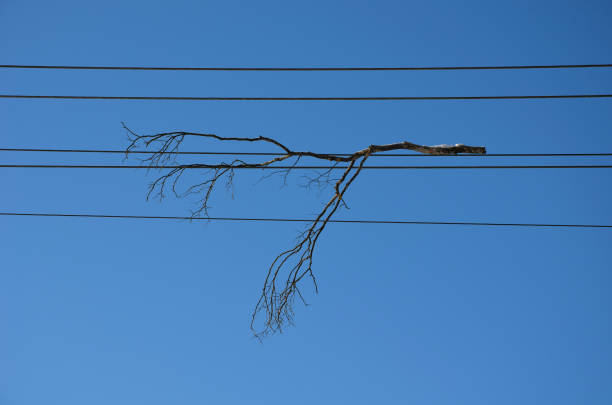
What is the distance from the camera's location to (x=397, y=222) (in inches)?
288

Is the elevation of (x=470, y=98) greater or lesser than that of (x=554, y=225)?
greater

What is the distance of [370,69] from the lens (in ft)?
21.5

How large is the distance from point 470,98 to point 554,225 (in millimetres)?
2304

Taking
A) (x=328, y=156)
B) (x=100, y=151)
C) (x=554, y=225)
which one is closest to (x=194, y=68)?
(x=100, y=151)

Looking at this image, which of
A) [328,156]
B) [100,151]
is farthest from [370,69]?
[100,151]

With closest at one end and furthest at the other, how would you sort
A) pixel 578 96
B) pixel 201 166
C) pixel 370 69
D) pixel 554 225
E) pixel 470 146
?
pixel 470 146
pixel 201 166
pixel 578 96
pixel 370 69
pixel 554 225

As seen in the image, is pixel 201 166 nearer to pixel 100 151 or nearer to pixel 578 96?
pixel 100 151

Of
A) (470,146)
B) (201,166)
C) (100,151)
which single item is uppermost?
(100,151)

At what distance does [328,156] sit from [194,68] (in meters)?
2.27

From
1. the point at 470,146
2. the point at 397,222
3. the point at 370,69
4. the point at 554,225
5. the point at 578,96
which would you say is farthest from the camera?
the point at 554,225

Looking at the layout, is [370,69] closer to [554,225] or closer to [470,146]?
[470,146]

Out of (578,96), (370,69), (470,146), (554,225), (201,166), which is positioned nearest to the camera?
(470,146)

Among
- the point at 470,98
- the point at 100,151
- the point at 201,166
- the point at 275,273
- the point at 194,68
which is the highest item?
the point at 194,68

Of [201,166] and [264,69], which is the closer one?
[201,166]
